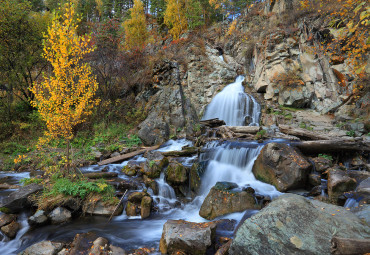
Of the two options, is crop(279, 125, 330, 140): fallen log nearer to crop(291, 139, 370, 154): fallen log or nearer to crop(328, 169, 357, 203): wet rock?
crop(291, 139, 370, 154): fallen log

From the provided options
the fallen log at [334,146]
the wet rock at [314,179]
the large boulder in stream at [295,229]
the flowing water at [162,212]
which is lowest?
the flowing water at [162,212]

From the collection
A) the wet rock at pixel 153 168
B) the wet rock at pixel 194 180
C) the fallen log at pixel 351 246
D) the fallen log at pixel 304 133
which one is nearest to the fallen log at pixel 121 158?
the wet rock at pixel 153 168

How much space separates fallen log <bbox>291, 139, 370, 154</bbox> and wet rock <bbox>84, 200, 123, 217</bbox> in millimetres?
7002

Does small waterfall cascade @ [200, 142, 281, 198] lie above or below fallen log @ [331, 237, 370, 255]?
below

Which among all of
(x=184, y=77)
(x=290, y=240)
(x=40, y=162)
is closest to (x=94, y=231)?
(x=290, y=240)

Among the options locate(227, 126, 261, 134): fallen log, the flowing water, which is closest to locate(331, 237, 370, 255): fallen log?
the flowing water

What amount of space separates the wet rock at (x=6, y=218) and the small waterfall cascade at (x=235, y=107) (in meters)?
11.7

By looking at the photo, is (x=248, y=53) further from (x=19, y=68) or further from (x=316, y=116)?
(x=19, y=68)

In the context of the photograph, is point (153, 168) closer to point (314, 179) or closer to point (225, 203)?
point (225, 203)

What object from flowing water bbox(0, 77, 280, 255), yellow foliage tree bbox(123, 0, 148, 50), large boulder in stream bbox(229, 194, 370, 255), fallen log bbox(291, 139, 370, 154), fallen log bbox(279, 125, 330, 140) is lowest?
flowing water bbox(0, 77, 280, 255)

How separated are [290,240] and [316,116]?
10904mm

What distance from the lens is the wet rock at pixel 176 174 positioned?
690cm

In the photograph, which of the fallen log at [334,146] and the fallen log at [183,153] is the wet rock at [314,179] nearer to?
the fallen log at [334,146]

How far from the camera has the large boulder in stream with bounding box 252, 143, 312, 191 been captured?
19.3 ft
